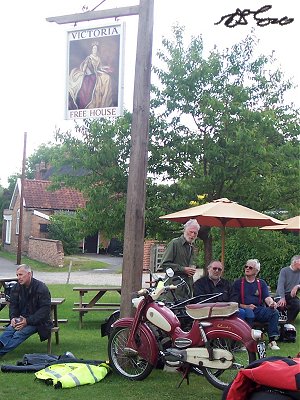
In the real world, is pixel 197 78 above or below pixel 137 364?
above

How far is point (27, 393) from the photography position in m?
6.39

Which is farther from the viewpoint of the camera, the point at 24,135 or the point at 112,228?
the point at 24,135

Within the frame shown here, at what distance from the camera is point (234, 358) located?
6359 millimetres

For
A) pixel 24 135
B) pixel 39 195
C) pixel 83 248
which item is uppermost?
pixel 24 135

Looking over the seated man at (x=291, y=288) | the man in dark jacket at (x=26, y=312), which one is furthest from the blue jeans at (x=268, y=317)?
the man in dark jacket at (x=26, y=312)

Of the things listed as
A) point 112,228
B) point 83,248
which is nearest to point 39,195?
point 83,248

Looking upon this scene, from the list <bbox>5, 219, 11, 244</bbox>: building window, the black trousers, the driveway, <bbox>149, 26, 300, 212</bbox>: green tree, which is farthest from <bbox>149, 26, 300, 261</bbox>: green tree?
<bbox>5, 219, 11, 244</bbox>: building window

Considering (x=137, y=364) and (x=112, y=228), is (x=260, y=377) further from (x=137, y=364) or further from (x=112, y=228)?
(x=112, y=228)

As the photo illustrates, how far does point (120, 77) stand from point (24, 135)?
30863mm

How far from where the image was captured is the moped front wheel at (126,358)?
697cm

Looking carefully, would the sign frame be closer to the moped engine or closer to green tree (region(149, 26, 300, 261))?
the moped engine

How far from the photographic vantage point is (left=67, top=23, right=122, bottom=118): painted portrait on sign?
6953 millimetres

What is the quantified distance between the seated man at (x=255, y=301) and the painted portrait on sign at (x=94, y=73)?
10.2 feet

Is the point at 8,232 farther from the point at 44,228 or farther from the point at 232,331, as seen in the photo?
the point at 232,331
